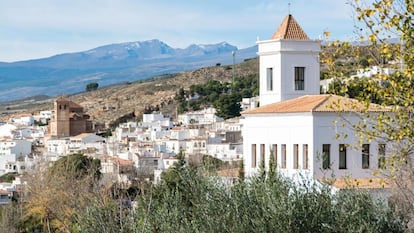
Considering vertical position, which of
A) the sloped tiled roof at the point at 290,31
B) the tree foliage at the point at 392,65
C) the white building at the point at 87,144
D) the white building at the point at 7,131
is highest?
the sloped tiled roof at the point at 290,31

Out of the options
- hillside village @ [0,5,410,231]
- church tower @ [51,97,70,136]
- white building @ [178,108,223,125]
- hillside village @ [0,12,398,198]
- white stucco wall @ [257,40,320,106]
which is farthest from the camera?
church tower @ [51,97,70,136]

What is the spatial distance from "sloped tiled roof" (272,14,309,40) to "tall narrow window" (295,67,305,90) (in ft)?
4.53

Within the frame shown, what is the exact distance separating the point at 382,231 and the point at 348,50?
3902 millimetres

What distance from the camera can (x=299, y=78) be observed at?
39125 millimetres

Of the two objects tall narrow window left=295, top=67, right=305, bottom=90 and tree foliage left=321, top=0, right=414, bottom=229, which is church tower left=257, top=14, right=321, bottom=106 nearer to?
tall narrow window left=295, top=67, right=305, bottom=90

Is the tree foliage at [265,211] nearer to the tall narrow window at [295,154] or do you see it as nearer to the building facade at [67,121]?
the tall narrow window at [295,154]

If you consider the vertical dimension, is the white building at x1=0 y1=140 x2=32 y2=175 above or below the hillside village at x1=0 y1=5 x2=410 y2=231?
below

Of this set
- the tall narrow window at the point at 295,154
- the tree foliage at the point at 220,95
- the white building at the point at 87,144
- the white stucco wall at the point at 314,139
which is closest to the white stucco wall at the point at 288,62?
the white stucco wall at the point at 314,139

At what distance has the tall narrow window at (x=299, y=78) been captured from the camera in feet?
128

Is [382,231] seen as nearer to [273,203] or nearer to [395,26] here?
[273,203]

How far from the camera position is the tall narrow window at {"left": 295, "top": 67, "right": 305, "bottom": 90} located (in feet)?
128

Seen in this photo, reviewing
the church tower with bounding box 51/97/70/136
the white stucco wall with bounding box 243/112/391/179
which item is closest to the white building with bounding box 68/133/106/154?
the church tower with bounding box 51/97/70/136

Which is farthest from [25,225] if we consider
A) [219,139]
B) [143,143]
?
[143,143]

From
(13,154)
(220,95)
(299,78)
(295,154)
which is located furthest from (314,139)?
(220,95)
